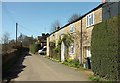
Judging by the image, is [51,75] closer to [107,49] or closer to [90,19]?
[107,49]

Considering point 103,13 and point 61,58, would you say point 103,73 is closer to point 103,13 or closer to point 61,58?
point 103,13

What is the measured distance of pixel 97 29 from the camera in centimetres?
1631

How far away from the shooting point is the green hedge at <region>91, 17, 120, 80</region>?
1303cm

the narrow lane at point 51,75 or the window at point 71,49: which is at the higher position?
the window at point 71,49

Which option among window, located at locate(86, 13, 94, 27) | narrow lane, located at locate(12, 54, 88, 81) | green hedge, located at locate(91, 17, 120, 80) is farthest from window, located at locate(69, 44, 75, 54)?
green hedge, located at locate(91, 17, 120, 80)

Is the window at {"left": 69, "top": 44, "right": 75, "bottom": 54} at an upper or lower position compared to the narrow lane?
upper

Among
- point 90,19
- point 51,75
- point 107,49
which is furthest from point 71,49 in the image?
point 107,49

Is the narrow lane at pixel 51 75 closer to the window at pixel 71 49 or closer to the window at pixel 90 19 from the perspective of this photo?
the window at pixel 90 19

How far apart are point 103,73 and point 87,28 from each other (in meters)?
9.69

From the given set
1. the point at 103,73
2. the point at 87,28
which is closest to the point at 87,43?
the point at 87,28

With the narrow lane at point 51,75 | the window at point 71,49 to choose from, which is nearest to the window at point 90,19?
the narrow lane at point 51,75

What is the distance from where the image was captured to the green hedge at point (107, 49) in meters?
13.0

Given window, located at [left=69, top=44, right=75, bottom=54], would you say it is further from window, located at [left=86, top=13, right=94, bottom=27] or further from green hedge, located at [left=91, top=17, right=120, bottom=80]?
green hedge, located at [left=91, top=17, right=120, bottom=80]

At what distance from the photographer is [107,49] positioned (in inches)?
566
